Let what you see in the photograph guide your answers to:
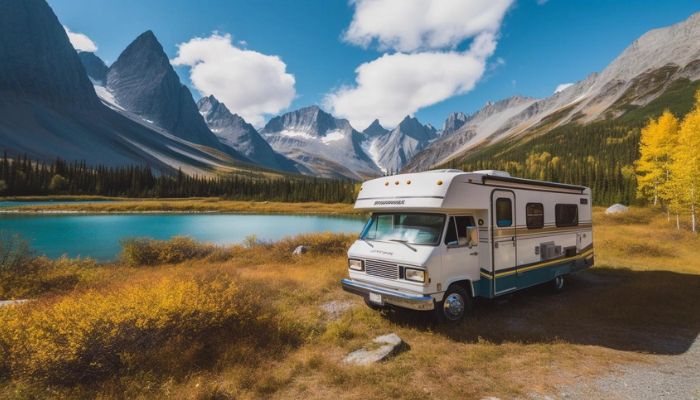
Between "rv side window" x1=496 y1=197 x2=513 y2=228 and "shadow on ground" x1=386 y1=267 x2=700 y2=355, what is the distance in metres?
2.34

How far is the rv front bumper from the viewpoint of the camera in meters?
7.96

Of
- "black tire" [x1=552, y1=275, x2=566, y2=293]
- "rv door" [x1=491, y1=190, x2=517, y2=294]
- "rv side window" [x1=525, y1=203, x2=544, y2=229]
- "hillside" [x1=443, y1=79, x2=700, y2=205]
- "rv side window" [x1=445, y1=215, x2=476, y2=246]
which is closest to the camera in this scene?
"rv side window" [x1=445, y1=215, x2=476, y2=246]

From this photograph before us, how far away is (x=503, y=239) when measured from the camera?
9766 millimetres

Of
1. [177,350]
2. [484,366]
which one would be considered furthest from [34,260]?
[484,366]

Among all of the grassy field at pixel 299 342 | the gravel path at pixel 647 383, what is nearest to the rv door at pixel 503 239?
the grassy field at pixel 299 342

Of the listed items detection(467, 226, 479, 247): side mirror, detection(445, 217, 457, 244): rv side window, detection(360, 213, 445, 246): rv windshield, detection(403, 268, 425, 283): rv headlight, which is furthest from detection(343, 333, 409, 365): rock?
detection(467, 226, 479, 247): side mirror

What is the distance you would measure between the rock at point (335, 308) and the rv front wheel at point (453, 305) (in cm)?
296

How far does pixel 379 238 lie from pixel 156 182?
14314 centimetres

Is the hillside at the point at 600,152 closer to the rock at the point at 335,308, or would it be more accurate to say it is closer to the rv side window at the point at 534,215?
the rv side window at the point at 534,215

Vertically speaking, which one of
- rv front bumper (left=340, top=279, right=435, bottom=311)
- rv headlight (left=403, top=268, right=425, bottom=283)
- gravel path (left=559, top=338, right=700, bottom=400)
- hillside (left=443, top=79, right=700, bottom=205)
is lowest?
gravel path (left=559, top=338, right=700, bottom=400)

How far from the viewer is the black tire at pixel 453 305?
8641 mm

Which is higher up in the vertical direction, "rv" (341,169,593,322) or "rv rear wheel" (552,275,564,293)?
"rv" (341,169,593,322)

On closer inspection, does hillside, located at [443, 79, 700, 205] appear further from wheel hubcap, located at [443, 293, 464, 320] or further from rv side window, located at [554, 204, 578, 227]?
wheel hubcap, located at [443, 293, 464, 320]

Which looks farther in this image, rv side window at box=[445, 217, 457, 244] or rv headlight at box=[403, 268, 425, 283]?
rv side window at box=[445, 217, 457, 244]
